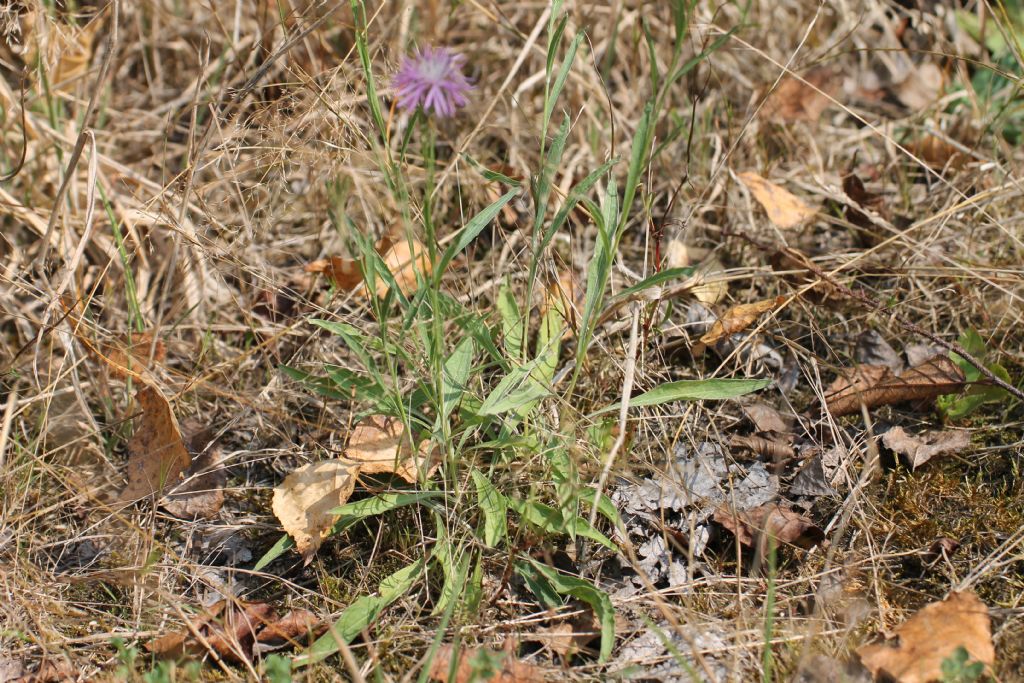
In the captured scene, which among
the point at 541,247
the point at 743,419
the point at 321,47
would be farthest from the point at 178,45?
the point at 743,419

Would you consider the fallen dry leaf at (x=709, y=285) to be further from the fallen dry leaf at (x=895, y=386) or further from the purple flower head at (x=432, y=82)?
the purple flower head at (x=432, y=82)

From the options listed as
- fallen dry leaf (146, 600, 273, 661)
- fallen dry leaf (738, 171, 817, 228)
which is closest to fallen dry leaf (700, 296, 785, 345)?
fallen dry leaf (738, 171, 817, 228)

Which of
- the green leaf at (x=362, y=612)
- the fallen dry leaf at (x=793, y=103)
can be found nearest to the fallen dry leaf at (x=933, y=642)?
the green leaf at (x=362, y=612)

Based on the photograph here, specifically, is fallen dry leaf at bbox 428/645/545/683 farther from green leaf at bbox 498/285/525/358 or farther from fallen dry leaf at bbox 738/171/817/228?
fallen dry leaf at bbox 738/171/817/228

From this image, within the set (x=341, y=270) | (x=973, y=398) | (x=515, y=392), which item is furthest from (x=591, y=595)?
(x=341, y=270)

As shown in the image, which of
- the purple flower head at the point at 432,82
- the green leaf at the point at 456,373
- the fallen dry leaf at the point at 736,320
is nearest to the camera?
the purple flower head at the point at 432,82

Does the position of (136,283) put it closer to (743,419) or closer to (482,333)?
(482,333)
